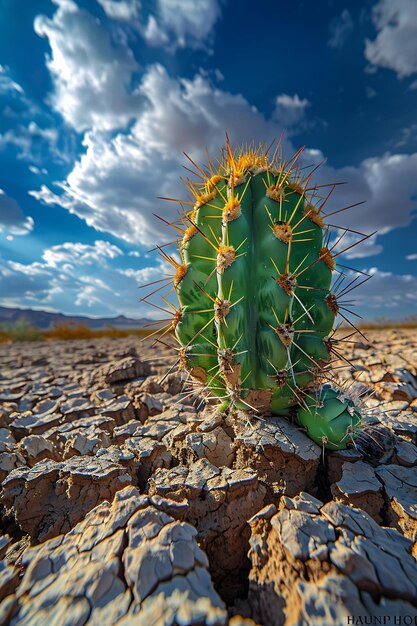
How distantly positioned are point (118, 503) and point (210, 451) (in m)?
0.47

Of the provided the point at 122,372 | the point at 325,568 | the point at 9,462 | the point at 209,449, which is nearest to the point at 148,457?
the point at 209,449

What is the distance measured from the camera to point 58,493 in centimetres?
→ 116

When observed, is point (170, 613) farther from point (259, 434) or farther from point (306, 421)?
point (306, 421)

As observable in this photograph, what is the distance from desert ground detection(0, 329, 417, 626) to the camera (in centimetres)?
66

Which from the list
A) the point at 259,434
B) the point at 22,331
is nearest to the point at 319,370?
the point at 259,434

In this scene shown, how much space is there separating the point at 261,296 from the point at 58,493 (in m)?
1.14

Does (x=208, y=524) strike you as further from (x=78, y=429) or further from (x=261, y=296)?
(x=78, y=429)

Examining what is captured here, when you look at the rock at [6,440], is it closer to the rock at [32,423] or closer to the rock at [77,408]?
the rock at [32,423]

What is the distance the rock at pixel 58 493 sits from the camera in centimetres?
110

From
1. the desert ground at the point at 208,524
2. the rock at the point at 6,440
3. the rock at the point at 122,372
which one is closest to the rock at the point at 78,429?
the desert ground at the point at 208,524

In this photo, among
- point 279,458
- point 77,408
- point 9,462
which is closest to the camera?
point 279,458

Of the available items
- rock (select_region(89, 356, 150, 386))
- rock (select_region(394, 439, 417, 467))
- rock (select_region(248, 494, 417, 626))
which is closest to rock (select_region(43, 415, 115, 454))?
rock (select_region(89, 356, 150, 386))

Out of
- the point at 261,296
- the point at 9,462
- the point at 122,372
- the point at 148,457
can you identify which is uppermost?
the point at 261,296

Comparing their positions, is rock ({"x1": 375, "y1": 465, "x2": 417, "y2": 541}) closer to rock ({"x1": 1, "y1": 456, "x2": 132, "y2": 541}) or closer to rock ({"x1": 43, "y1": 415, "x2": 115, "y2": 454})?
rock ({"x1": 1, "y1": 456, "x2": 132, "y2": 541})
